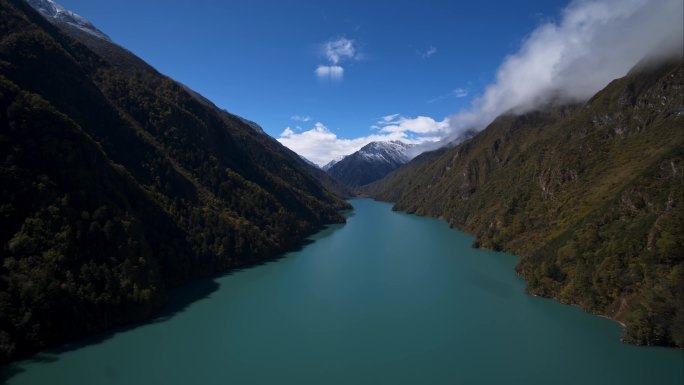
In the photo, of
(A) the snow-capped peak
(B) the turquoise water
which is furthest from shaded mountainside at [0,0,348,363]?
(A) the snow-capped peak

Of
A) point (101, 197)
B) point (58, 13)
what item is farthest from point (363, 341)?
point (58, 13)

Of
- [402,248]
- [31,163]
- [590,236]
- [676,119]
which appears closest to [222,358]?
[31,163]

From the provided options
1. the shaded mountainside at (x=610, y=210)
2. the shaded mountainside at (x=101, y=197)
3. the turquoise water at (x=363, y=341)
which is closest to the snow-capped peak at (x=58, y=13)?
the shaded mountainside at (x=101, y=197)

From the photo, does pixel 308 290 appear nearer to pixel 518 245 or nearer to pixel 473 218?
pixel 518 245

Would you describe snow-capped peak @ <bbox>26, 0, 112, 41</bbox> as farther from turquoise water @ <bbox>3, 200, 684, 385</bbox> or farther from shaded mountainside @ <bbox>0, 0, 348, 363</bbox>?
turquoise water @ <bbox>3, 200, 684, 385</bbox>

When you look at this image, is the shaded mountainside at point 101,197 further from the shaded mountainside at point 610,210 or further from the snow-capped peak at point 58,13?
the shaded mountainside at point 610,210
